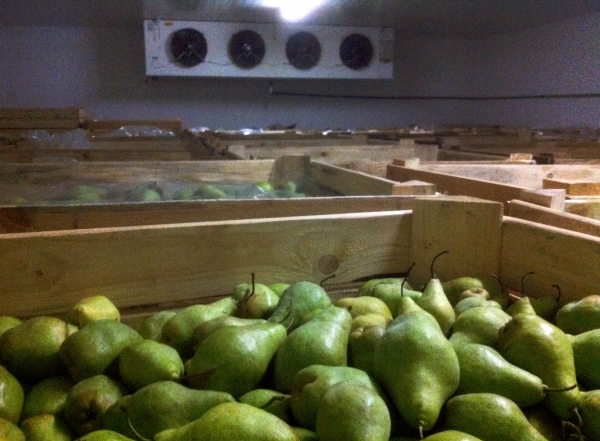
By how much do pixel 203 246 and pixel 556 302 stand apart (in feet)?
2.46

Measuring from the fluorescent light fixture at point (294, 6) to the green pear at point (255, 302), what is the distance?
5308 mm

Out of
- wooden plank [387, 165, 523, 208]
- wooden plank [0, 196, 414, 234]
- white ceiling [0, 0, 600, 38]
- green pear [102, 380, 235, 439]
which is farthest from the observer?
white ceiling [0, 0, 600, 38]

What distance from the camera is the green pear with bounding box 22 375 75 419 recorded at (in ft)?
2.80

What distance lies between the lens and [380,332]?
2.92 feet

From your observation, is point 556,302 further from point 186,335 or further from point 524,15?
point 524,15

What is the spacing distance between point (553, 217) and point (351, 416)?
0.91 metres

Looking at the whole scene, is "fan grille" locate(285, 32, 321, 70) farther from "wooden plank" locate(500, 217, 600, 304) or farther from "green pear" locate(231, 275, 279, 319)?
"green pear" locate(231, 275, 279, 319)

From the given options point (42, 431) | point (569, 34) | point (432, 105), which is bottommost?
point (42, 431)

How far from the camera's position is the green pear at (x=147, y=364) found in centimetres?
84

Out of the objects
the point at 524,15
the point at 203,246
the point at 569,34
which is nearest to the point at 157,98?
the point at 524,15

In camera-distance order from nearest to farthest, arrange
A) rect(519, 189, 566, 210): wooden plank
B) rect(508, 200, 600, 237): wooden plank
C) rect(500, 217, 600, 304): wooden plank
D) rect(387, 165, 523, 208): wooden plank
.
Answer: rect(500, 217, 600, 304): wooden plank → rect(508, 200, 600, 237): wooden plank → rect(519, 189, 566, 210): wooden plank → rect(387, 165, 523, 208): wooden plank

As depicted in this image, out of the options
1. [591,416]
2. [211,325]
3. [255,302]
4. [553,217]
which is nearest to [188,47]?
[553,217]

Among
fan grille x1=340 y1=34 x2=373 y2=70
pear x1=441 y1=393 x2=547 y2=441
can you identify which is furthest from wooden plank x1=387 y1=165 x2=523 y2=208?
fan grille x1=340 y1=34 x2=373 y2=70

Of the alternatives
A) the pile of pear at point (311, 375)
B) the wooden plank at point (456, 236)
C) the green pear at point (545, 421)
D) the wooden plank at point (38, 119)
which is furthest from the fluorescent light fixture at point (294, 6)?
the green pear at point (545, 421)
